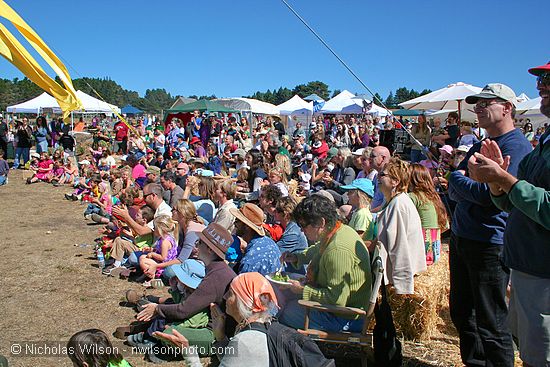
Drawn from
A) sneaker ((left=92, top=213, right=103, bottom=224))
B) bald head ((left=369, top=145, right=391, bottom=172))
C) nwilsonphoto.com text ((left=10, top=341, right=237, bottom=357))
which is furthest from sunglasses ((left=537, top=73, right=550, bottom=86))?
sneaker ((left=92, top=213, right=103, bottom=224))

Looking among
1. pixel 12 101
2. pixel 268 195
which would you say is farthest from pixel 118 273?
pixel 12 101

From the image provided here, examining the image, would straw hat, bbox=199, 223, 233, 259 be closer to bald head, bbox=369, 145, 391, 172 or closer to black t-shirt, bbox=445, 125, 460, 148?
bald head, bbox=369, 145, 391, 172

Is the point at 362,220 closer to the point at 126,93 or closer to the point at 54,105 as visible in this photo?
the point at 54,105

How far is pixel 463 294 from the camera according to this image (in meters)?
3.28

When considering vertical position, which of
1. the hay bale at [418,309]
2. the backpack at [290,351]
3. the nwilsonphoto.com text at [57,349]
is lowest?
the nwilsonphoto.com text at [57,349]

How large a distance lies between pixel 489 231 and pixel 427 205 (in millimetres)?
1781

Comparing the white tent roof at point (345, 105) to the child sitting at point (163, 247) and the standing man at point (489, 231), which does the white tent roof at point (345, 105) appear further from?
the standing man at point (489, 231)

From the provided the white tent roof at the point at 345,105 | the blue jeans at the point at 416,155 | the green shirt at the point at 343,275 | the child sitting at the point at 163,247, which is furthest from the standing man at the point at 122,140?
the green shirt at the point at 343,275

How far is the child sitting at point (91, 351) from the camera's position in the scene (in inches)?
100

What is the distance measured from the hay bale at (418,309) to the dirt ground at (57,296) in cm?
11

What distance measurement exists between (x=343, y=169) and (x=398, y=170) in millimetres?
4682

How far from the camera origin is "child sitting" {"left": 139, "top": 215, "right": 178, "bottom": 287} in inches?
234

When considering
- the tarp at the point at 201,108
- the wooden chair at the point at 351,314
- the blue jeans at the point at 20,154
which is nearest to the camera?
the wooden chair at the point at 351,314

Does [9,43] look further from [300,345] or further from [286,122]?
[286,122]
